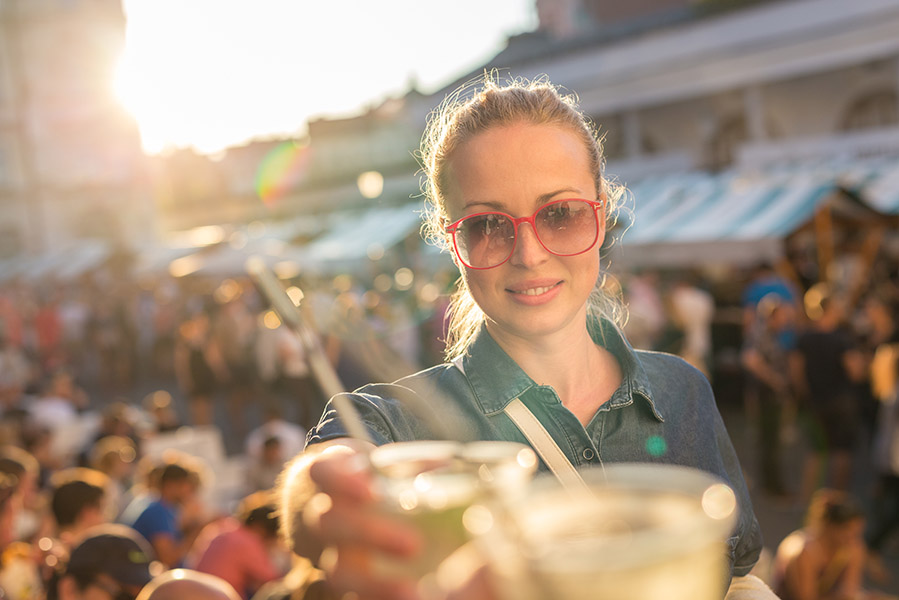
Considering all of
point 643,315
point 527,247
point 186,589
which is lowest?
point 643,315

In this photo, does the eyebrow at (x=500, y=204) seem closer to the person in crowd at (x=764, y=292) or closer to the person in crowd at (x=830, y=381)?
the person in crowd at (x=830, y=381)

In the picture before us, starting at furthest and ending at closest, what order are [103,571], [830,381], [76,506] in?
[830,381], [76,506], [103,571]

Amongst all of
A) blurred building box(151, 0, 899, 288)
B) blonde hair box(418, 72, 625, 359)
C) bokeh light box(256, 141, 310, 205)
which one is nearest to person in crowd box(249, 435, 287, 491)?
blonde hair box(418, 72, 625, 359)

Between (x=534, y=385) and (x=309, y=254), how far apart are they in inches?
751

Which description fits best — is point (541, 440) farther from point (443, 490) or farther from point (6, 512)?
point (6, 512)

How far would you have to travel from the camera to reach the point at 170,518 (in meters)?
5.32

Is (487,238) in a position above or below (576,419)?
above

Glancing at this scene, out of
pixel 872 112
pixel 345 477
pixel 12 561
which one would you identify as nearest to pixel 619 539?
pixel 345 477

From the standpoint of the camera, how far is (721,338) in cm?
1070

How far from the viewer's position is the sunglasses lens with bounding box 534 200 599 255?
1.60 metres

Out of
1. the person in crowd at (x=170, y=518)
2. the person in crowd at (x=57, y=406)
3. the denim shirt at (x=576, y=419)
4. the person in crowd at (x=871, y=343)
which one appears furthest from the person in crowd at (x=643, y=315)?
the denim shirt at (x=576, y=419)

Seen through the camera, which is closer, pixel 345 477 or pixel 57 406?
pixel 345 477

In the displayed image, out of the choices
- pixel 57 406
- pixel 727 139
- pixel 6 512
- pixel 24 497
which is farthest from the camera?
pixel 727 139

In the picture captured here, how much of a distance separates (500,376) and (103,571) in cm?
286
